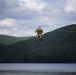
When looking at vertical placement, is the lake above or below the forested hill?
below

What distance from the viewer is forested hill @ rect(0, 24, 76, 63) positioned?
150m

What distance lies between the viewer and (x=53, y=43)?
504ft

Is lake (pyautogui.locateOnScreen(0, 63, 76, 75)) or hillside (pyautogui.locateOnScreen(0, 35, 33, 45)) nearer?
lake (pyautogui.locateOnScreen(0, 63, 76, 75))

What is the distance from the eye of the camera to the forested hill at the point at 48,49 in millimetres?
149500

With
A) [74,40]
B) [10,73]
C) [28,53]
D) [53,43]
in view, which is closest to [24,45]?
[28,53]

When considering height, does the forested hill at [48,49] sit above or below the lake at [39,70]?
above

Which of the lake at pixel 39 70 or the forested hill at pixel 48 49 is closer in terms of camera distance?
the lake at pixel 39 70

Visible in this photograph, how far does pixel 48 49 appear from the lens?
15238 cm

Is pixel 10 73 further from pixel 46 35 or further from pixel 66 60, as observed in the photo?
pixel 66 60

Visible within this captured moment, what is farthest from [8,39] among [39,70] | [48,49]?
[39,70]

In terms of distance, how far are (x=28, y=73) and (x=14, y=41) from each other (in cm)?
12265

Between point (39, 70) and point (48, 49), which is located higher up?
point (48, 49)

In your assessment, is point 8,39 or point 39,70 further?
point 8,39

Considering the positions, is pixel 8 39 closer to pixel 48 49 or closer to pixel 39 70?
pixel 48 49
